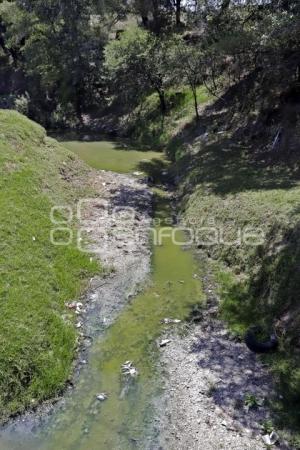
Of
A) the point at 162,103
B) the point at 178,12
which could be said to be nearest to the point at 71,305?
the point at 162,103

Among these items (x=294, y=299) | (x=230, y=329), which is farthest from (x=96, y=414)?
(x=294, y=299)

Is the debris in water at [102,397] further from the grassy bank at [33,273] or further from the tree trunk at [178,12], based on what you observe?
the tree trunk at [178,12]

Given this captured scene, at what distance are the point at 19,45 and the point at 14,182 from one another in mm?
50116

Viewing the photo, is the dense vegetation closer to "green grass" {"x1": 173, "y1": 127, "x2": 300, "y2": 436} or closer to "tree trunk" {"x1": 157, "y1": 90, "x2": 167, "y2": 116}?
"green grass" {"x1": 173, "y1": 127, "x2": 300, "y2": 436}

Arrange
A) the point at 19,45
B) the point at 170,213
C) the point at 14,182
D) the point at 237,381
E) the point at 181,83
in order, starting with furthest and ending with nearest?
the point at 19,45 → the point at 181,83 → the point at 170,213 → the point at 14,182 → the point at 237,381

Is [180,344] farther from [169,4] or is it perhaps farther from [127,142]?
[169,4]

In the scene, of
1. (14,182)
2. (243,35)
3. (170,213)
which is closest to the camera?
(14,182)

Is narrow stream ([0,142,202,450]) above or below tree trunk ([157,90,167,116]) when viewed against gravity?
below

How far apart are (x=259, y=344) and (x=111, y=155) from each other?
987 inches

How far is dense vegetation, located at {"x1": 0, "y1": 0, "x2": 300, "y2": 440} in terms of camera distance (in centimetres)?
1440

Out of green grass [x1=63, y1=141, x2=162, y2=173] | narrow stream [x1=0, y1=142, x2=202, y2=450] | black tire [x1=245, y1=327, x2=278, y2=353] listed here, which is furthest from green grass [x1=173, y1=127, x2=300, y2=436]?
green grass [x1=63, y1=141, x2=162, y2=173]

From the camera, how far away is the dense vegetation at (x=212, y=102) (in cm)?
1440

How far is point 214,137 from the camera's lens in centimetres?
2859

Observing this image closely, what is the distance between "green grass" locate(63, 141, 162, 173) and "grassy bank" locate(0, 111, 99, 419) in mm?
6217
